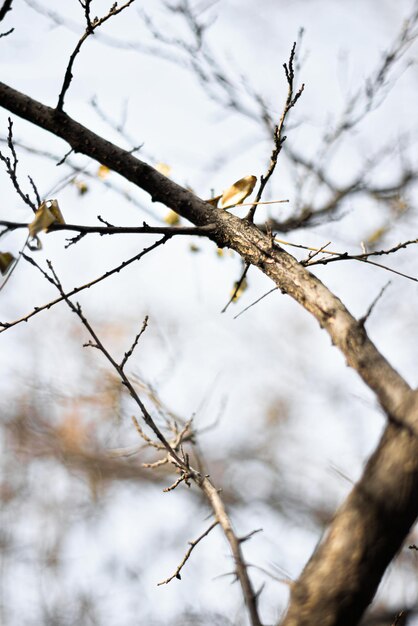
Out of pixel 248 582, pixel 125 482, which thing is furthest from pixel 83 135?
pixel 125 482

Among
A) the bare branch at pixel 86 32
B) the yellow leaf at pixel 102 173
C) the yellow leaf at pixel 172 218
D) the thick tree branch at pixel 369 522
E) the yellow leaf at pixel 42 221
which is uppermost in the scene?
the yellow leaf at pixel 102 173

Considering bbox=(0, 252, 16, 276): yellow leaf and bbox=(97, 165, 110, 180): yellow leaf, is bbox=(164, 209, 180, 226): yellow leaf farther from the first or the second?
bbox=(0, 252, 16, 276): yellow leaf

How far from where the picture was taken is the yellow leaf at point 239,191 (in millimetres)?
1727

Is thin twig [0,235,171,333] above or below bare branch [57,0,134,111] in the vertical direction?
below

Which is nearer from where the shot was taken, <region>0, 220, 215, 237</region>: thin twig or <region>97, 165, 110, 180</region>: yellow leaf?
<region>0, 220, 215, 237</region>: thin twig

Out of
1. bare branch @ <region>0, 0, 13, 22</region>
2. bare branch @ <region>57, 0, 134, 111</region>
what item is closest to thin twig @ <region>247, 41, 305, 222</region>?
bare branch @ <region>57, 0, 134, 111</region>

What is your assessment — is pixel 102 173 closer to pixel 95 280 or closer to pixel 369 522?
pixel 95 280

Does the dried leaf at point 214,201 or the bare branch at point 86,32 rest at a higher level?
the bare branch at point 86,32

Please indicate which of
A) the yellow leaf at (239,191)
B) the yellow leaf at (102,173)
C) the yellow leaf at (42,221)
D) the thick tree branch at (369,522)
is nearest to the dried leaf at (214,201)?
the yellow leaf at (239,191)

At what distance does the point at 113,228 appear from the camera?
146 cm

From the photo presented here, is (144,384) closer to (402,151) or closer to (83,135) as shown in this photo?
(83,135)

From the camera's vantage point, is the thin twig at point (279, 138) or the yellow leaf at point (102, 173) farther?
the yellow leaf at point (102, 173)

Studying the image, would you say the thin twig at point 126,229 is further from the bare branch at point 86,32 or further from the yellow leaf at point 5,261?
the bare branch at point 86,32

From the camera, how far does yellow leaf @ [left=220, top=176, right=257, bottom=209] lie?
1727 mm
